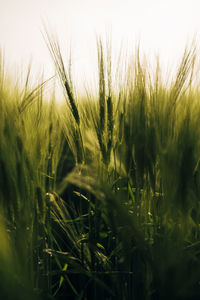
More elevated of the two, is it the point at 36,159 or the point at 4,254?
the point at 36,159

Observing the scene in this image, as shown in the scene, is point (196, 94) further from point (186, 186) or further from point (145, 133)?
point (186, 186)

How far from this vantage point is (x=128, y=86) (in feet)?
2.71

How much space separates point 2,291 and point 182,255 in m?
0.36

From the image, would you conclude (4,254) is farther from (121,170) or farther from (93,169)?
(121,170)

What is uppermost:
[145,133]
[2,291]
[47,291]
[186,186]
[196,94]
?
[196,94]

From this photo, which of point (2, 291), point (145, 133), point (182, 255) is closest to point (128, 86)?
point (145, 133)

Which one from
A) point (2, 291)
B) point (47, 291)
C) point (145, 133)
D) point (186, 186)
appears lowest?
point (47, 291)

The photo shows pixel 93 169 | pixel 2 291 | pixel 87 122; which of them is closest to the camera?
pixel 2 291

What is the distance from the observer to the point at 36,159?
0.72 m

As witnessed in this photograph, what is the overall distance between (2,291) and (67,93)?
0.57m

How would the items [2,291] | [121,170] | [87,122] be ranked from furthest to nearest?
[87,122]
[121,170]
[2,291]

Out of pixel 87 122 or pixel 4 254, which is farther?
pixel 87 122

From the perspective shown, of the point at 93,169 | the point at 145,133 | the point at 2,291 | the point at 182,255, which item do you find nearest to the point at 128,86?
the point at 145,133

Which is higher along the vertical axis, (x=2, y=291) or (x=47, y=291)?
→ (x=2, y=291)
